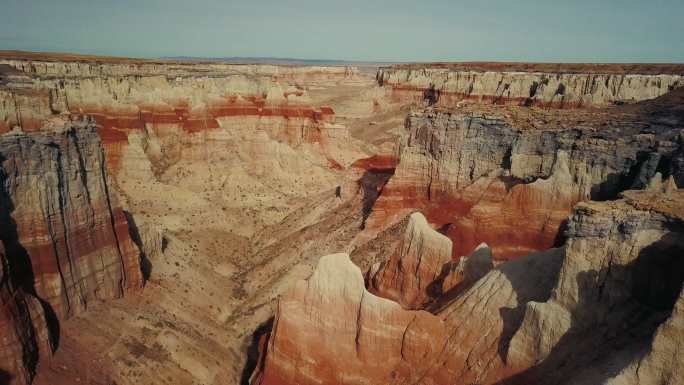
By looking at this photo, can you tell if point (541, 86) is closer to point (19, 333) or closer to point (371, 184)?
point (371, 184)

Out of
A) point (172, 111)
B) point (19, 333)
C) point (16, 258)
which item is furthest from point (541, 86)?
point (19, 333)

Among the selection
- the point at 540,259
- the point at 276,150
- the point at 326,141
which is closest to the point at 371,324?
the point at 540,259

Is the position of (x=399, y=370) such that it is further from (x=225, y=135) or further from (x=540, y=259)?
(x=225, y=135)

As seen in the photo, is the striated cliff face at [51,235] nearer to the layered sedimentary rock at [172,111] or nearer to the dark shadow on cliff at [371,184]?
the layered sedimentary rock at [172,111]

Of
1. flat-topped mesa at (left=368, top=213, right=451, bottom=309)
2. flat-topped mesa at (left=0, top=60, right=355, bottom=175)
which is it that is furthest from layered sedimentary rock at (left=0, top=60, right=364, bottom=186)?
flat-topped mesa at (left=368, top=213, right=451, bottom=309)

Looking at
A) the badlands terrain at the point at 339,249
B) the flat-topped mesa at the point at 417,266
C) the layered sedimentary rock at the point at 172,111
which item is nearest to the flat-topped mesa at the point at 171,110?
the layered sedimentary rock at the point at 172,111

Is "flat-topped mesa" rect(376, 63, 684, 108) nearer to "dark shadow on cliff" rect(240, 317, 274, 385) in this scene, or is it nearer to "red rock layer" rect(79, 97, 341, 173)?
"red rock layer" rect(79, 97, 341, 173)
